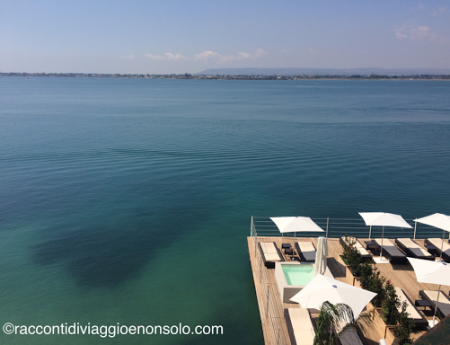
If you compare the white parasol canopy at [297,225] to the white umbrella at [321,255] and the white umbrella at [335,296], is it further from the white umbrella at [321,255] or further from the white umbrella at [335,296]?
the white umbrella at [335,296]

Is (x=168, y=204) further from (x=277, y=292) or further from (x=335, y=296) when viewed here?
(x=335, y=296)

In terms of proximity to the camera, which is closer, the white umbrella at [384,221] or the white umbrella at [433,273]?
the white umbrella at [433,273]

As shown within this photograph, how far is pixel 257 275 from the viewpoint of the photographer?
44.3 ft

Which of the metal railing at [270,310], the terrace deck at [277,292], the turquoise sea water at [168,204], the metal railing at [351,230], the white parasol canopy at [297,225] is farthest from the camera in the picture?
the metal railing at [351,230]

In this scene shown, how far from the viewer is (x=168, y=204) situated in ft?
75.1

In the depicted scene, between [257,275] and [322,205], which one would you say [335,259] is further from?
[322,205]

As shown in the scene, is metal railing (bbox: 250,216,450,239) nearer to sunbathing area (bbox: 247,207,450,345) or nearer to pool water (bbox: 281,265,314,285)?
sunbathing area (bbox: 247,207,450,345)

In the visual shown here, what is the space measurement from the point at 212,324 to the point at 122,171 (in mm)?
19658

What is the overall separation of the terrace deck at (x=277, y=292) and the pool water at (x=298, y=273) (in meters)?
0.61

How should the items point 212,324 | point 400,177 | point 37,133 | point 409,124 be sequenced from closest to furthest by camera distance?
1. point 212,324
2. point 400,177
3. point 37,133
4. point 409,124

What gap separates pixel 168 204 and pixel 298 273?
12.1 meters

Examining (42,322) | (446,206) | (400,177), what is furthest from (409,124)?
(42,322)

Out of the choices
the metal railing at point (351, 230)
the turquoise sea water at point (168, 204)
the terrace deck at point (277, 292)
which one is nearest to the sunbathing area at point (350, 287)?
the terrace deck at point (277, 292)

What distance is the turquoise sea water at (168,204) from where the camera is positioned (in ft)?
44.9
